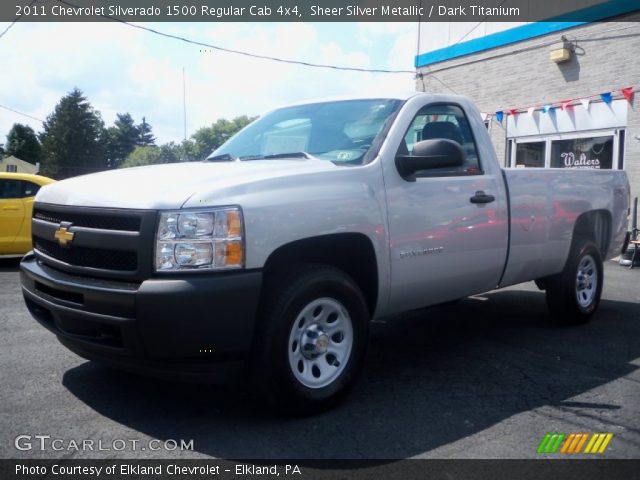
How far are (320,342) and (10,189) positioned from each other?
783 cm

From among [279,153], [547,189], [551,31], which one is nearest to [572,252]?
[547,189]

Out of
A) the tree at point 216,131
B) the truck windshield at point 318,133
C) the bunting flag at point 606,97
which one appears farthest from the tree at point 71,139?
the truck windshield at point 318,133

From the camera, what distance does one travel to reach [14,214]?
9.42 meters

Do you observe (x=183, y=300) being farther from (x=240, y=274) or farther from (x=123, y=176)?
(x=123, y=176)

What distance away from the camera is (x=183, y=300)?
2.98m

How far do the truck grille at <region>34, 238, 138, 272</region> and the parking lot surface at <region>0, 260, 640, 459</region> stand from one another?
0.89 meters

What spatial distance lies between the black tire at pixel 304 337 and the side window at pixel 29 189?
25.0 ft

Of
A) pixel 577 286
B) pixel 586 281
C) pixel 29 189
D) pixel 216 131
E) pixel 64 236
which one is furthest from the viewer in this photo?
pixel 216 131

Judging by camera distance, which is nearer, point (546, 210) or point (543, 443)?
point (543, 443)

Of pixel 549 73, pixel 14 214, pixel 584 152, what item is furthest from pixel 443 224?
pixel 549 73

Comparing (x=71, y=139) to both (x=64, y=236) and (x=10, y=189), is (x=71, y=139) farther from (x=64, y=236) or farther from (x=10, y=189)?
(x=64, y=236)

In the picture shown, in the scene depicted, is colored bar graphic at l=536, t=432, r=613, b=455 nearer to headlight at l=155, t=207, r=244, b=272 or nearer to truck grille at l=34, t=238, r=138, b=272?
headlight at l=155, t=207, r=244, b=272

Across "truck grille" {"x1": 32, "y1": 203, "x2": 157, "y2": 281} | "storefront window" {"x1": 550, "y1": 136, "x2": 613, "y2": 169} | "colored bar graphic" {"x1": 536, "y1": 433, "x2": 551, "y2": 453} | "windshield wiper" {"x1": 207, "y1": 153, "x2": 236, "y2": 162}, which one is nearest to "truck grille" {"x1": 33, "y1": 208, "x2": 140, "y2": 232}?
"truck grille" {"x1": 32, "y1": 203, "x2": 157, "y2": 281}

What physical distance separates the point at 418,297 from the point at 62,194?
243 cm
